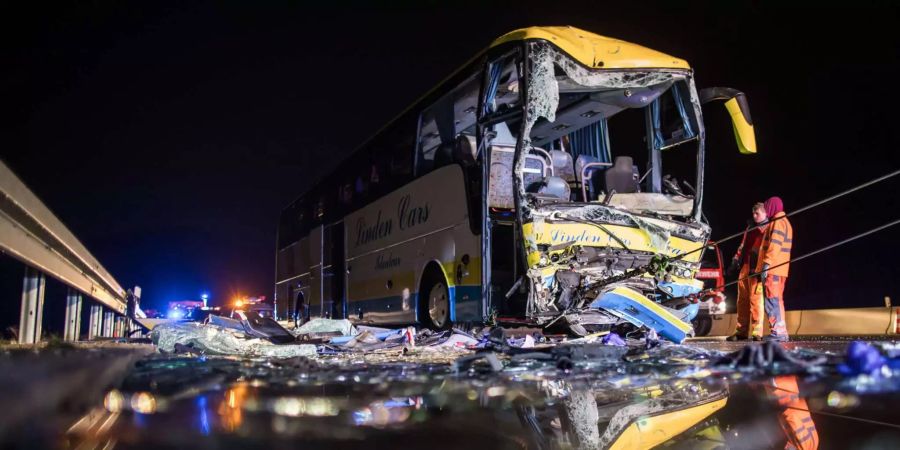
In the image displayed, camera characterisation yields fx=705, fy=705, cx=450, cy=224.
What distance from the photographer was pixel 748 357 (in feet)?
13.0

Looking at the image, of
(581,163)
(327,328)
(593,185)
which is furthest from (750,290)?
(327,328)

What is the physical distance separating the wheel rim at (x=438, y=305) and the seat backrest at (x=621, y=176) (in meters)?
2.53

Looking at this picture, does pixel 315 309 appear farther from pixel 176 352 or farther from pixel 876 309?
pixel 876 309

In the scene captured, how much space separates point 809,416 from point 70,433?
96.3 inches

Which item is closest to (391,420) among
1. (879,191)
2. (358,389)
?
(358,389)

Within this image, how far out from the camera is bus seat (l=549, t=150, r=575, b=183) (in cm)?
917

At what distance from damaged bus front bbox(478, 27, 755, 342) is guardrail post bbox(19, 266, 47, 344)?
4.63m

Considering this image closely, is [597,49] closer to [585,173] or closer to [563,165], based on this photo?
[563,165]

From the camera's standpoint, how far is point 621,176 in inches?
357

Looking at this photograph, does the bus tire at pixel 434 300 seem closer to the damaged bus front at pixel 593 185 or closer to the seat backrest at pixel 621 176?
the damaged bus front at pixel 593 185

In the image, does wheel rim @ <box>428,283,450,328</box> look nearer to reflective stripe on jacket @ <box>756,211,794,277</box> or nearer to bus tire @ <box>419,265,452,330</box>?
bus tire @ <box>419,265,452,330</box>

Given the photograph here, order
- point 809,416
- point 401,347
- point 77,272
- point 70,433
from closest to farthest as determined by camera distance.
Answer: point 70,433, point 809,416, point 401,347, point 77,272

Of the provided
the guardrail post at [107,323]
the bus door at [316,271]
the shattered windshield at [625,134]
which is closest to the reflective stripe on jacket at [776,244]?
the shattered windshield at [625,134]

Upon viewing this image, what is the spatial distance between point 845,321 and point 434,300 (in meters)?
6.53
